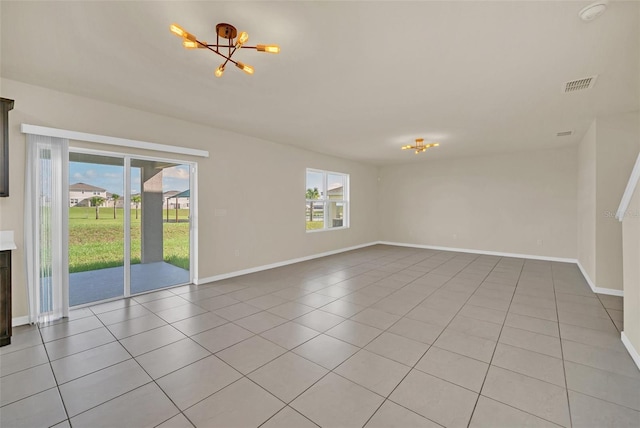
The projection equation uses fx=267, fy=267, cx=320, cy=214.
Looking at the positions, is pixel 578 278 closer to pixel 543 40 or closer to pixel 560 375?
pixel 560 375

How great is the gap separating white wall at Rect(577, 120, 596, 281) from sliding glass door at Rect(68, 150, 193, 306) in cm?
658

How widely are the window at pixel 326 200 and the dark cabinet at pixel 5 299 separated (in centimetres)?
496

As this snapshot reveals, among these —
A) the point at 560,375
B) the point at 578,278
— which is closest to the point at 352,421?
the point at 560,375

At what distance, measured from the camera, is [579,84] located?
3.05m

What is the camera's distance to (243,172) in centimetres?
516

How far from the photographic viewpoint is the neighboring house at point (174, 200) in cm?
437

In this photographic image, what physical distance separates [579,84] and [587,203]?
2804 mm

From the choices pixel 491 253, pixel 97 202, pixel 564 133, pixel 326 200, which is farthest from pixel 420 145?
pixel 97 202

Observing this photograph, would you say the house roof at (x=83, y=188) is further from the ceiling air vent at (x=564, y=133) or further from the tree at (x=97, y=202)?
the ceiling air vent at (x=564, y=133)

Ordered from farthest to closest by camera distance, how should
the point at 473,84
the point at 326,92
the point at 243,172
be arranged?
the point at 243,172 → the point at 326,92 → the point at 473,84

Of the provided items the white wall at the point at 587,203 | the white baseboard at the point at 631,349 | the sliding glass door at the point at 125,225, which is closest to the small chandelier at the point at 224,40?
the sliding glass door at the point at 125,225

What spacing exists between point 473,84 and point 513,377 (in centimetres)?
292

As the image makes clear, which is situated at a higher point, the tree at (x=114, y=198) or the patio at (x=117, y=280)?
the tree at (x=114, y=198)

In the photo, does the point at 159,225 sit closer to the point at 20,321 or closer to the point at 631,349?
the point at 20,321
